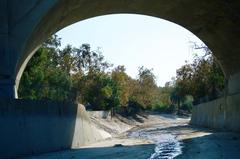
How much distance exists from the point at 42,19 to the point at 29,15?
60 cm

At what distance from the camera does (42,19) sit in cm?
1892

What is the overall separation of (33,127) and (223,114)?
20.2 m

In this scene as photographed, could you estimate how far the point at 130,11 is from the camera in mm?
27188

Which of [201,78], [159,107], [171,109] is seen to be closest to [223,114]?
[201,78]

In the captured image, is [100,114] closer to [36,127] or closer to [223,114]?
[223,114]

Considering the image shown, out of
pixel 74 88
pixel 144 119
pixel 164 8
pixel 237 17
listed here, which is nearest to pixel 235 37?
pixel 237 17

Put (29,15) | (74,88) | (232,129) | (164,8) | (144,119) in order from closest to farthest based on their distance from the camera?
(29,15) → (164,8) → (232,129) → (74,88) → (144,119)

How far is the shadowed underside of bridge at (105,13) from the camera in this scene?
18.6 m

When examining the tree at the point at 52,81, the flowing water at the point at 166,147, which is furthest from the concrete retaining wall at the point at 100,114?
the flowing water at the point at 166,147

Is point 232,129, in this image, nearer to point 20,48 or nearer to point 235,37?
point 235,37

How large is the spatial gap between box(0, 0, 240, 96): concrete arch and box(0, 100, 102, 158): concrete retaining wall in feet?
6.51

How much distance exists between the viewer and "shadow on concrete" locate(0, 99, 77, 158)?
14820 mm

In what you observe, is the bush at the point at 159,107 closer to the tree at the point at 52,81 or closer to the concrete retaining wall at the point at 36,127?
the tree at the point at 52,81

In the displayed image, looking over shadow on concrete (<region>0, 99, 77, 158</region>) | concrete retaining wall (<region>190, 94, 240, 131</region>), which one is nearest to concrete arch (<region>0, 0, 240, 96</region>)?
concrete retaining wall (<region>190, 94, 240, 131</region>)
